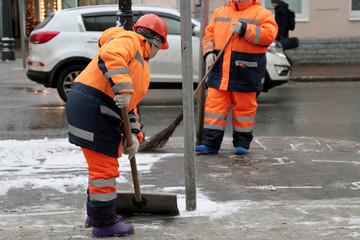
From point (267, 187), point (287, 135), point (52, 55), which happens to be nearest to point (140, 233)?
point (267, 187)

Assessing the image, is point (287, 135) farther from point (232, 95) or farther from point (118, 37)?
point (118, 37)

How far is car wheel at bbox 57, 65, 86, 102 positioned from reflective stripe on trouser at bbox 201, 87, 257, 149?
16.3 ft

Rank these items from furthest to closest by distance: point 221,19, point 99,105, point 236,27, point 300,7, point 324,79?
point 300,7
point 324,79
point 221,19
point 236,27
point 99,105

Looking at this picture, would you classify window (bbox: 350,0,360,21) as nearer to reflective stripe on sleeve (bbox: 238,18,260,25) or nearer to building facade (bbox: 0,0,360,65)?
building facade (bbox: 0,0,360,65)

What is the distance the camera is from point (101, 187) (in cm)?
438

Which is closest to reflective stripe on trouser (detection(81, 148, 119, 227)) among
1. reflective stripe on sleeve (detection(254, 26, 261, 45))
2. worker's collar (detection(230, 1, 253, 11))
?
reflective stripe on sleeve (detection(254, 26, 261, 45))

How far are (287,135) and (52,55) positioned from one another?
480cm

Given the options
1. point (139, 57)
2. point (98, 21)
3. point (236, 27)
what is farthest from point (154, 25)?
point (98, 21)

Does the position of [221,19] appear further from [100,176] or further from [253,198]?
[100,176]

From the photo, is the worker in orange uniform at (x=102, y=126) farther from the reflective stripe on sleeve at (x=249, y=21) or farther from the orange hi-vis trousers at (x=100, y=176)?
the reflective stripe on sleeve at (x=249, y=21)

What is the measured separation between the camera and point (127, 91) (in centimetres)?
410

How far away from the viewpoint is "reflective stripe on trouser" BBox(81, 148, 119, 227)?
4.38m

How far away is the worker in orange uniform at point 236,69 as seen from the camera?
283 inches

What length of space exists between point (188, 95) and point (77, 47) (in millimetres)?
7361
